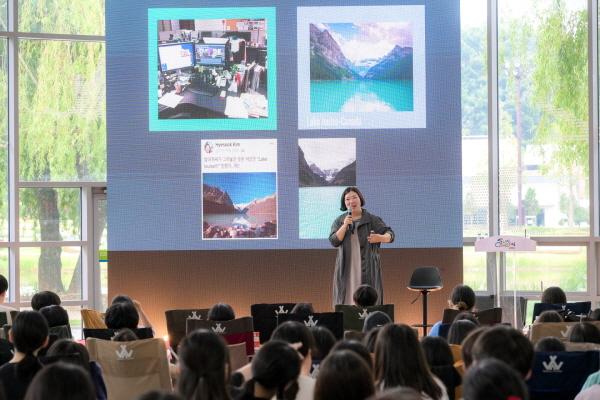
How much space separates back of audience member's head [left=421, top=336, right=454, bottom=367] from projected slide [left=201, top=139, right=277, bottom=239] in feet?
18.7

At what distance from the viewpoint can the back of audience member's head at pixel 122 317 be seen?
6.50 metres

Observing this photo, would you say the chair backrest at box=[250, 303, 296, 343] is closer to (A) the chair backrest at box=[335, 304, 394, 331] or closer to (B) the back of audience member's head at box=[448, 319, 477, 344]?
(A) the chair backrest at box=[335, 304, 394, 331]

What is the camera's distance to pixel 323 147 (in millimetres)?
10117

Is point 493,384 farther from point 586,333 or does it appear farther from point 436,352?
point 586,333

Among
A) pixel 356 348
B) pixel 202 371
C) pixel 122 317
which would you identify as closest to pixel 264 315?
pixel 122 317

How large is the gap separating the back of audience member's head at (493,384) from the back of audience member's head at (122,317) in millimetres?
4246

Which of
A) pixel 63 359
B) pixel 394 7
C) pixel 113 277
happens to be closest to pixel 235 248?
pixel 113 277

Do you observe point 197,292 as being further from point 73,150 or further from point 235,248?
point 73,150

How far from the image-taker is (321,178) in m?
10.1

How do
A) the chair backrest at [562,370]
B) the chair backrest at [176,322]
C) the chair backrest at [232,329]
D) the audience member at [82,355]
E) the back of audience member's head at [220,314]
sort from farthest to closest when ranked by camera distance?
the chair backrest at [176,322]
the back of audience member's head at [220,314]
the chair backrest at [232,329]
the chair backrest at [562,370]
the audience member at [82,355]

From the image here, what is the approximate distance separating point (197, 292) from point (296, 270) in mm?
1098

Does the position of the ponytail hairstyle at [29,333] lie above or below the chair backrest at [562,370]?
above

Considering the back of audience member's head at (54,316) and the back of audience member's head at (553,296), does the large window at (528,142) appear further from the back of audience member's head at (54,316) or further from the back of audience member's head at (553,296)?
the back of audience member's head at (54,316)

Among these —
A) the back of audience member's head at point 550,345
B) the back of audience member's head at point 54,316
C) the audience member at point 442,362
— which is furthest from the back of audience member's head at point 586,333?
the back of audience member's head at point 54,316
